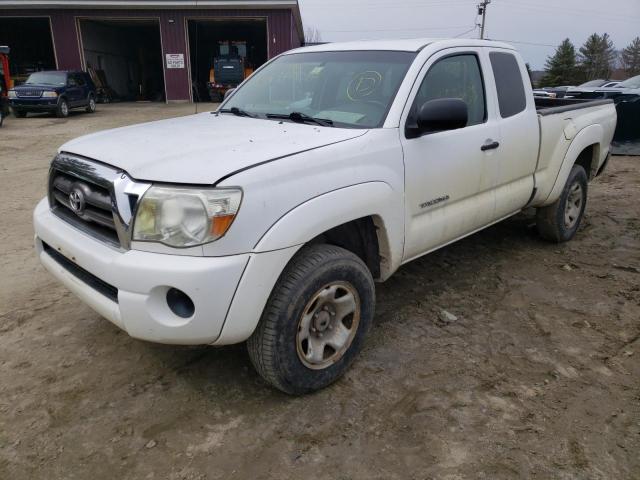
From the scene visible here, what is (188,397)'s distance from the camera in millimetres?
2828

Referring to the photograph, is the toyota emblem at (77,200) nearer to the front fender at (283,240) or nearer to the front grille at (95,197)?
the front grille at (95,197)

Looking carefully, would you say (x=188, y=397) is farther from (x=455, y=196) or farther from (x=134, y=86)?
(x=134, y=86)

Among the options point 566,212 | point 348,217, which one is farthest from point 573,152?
point 348,217

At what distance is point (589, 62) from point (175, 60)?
153 feet

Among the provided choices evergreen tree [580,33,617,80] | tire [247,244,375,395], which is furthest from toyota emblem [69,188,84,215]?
evergreen tree [580,33,617,80]

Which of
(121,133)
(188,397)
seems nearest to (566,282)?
(188,397)

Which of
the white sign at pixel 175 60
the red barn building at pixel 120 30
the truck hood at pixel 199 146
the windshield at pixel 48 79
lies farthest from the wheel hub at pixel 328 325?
the white sign at pixel 175 60

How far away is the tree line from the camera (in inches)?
1833

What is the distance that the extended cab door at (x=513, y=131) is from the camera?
3.95 metres

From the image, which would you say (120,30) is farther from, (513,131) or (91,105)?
(513,131)

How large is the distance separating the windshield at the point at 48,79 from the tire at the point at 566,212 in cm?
1757

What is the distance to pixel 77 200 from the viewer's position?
270cm

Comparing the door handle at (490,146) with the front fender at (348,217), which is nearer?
the front fender at (348,217)

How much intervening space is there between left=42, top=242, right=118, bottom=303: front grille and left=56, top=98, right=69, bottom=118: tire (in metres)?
16.8
